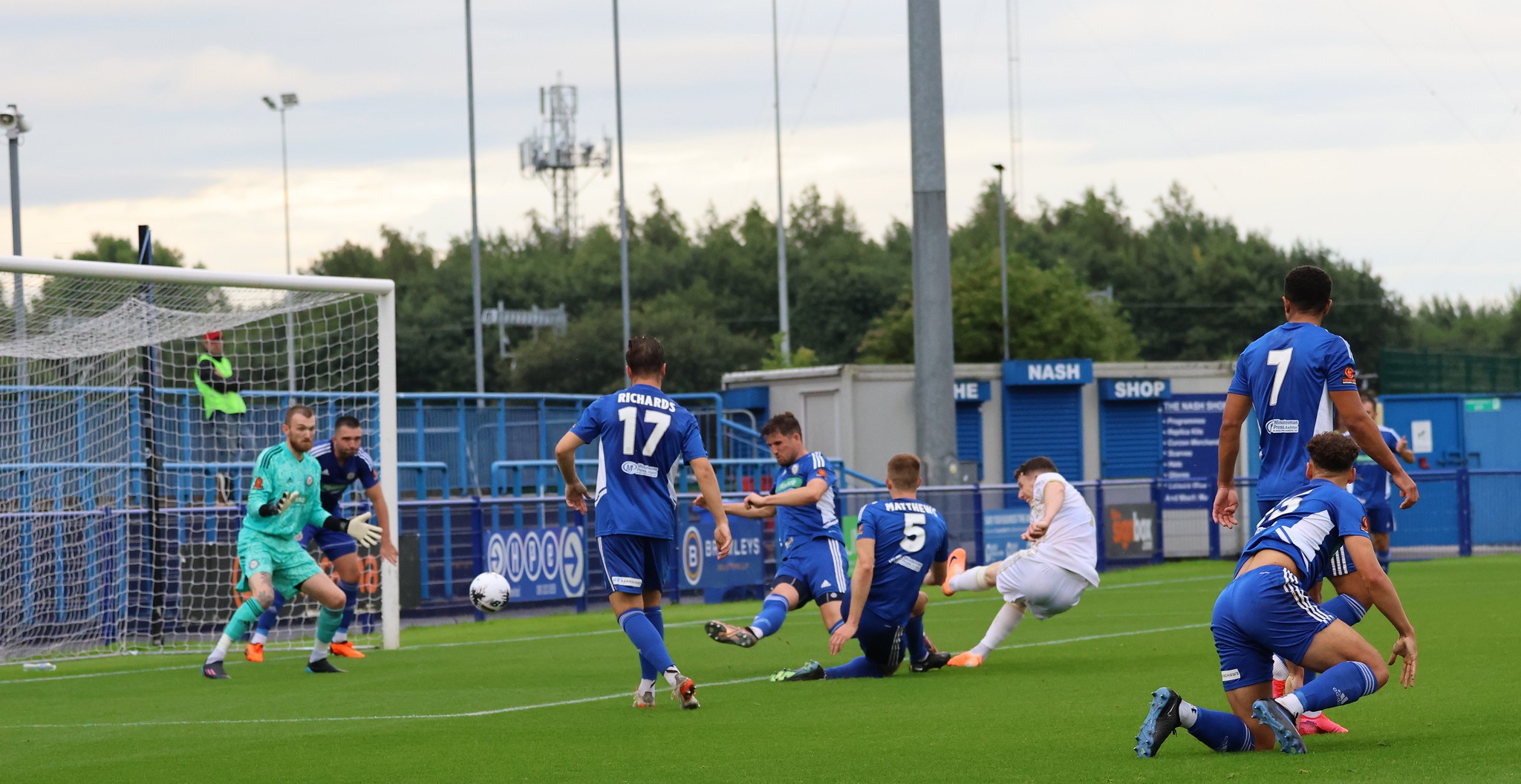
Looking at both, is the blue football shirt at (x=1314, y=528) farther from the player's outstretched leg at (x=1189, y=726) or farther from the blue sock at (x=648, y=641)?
the blue sock at (x=648, y=641)

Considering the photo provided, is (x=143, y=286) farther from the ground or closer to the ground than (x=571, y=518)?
farther from the ground

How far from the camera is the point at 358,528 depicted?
12.0 metres

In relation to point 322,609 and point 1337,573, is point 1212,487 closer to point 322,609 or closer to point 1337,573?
point 322,609

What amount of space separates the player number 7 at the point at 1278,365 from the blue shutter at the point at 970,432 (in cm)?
2212

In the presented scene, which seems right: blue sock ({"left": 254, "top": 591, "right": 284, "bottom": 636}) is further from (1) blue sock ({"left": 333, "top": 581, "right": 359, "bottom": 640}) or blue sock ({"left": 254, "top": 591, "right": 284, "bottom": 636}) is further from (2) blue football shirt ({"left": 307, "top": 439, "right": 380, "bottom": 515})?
(2) blue football shirt ({"left": 307, "top": 439, "right": 380, "bottom": 515})

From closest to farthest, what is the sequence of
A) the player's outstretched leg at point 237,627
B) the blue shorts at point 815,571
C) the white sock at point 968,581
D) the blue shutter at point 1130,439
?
the white sock at point 968,581
the blue shorts at point 815,571
the player's outstretched leg at point 237,627
the blue shutter at point 1130,439

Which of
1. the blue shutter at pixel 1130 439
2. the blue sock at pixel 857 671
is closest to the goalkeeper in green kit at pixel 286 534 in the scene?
the blue sock at pixel 857 671

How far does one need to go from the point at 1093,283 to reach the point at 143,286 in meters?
70.1

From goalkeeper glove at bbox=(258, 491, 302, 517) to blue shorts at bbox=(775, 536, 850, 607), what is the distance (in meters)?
3.50

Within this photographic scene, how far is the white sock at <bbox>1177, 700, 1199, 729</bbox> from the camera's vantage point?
6.21m

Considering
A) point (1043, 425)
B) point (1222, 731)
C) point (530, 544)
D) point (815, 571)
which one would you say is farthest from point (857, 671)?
point (1043, 425)

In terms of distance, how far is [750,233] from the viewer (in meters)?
88.1

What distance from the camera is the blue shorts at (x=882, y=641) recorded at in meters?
10.3

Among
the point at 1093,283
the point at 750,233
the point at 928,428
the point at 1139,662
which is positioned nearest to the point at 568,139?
the point at 750,233
